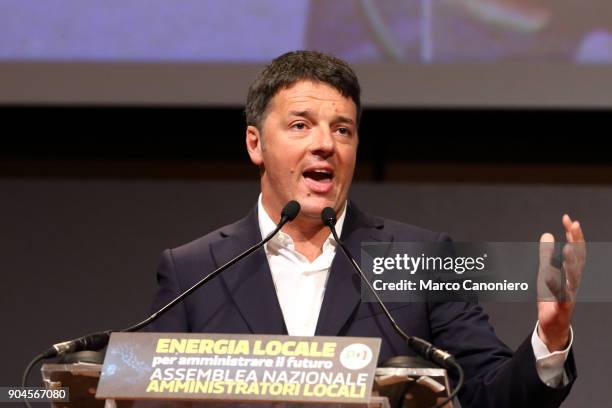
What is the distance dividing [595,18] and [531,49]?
0.23 m

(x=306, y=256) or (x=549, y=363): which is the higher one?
(x=306, y=256)

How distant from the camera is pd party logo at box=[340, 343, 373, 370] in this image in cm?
168

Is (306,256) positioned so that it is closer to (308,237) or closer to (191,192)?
(308,237)

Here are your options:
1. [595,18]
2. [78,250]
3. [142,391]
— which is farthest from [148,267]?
[142,391]

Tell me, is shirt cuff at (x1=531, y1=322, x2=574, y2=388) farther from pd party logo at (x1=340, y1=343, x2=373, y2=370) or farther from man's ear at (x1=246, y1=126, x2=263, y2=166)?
man's ear at (x1=246, y1=126, x2=263, y2=166)

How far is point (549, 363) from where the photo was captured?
1.96 metres

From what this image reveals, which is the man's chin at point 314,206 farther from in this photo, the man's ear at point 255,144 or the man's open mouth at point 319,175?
the man's ear at point 255,144

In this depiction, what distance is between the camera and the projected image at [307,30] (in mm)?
3611

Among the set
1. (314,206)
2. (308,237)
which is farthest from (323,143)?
(308,237)

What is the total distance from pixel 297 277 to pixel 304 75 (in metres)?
0.47

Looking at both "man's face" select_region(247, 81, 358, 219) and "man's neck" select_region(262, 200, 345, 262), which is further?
"man's neck" select_region(262, 200, 345, 262)

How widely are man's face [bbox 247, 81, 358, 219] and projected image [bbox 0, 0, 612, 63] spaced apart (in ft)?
4.01

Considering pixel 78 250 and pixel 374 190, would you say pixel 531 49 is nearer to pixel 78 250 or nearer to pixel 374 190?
pixel 374 190

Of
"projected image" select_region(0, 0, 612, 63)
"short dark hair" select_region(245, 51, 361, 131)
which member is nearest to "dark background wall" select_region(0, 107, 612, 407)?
"projected image" select_region(0, 0, 612, 63)
